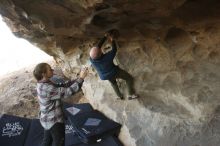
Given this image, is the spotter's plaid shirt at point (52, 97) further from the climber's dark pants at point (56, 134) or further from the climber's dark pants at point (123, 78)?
the climber's dark pants at point (123, 78)

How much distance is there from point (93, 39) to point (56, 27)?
0.83m

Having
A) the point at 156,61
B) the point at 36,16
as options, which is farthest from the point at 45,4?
the point at 156,61

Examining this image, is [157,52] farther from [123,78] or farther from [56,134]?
[56,134]

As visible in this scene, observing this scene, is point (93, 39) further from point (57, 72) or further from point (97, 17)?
point (57, 72)

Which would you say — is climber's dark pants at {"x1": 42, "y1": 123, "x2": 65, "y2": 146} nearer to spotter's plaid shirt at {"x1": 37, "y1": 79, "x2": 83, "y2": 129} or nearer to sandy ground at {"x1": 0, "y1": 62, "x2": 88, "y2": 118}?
spotter's plaid shirt at {"x1": 37, "y1": 79, "x2": 83, "y2": 129}

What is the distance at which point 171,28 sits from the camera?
14.6 ft

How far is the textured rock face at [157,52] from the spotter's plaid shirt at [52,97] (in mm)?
775

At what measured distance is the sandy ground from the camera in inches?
255

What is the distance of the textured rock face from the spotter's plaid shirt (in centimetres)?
77

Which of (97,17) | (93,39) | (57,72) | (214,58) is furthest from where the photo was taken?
(57,72)

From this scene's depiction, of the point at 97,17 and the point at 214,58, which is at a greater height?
the point at 97,17

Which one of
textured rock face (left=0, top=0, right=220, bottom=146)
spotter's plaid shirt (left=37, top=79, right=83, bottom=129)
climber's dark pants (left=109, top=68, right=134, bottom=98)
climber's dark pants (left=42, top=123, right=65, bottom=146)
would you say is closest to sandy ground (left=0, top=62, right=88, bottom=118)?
climber's dark pants (left=109, top=68, right=134, bottom=98)

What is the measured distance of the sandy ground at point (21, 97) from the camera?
21.2 feet

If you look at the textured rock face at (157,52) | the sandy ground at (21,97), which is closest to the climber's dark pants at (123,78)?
the textured rock face at (157,52)
